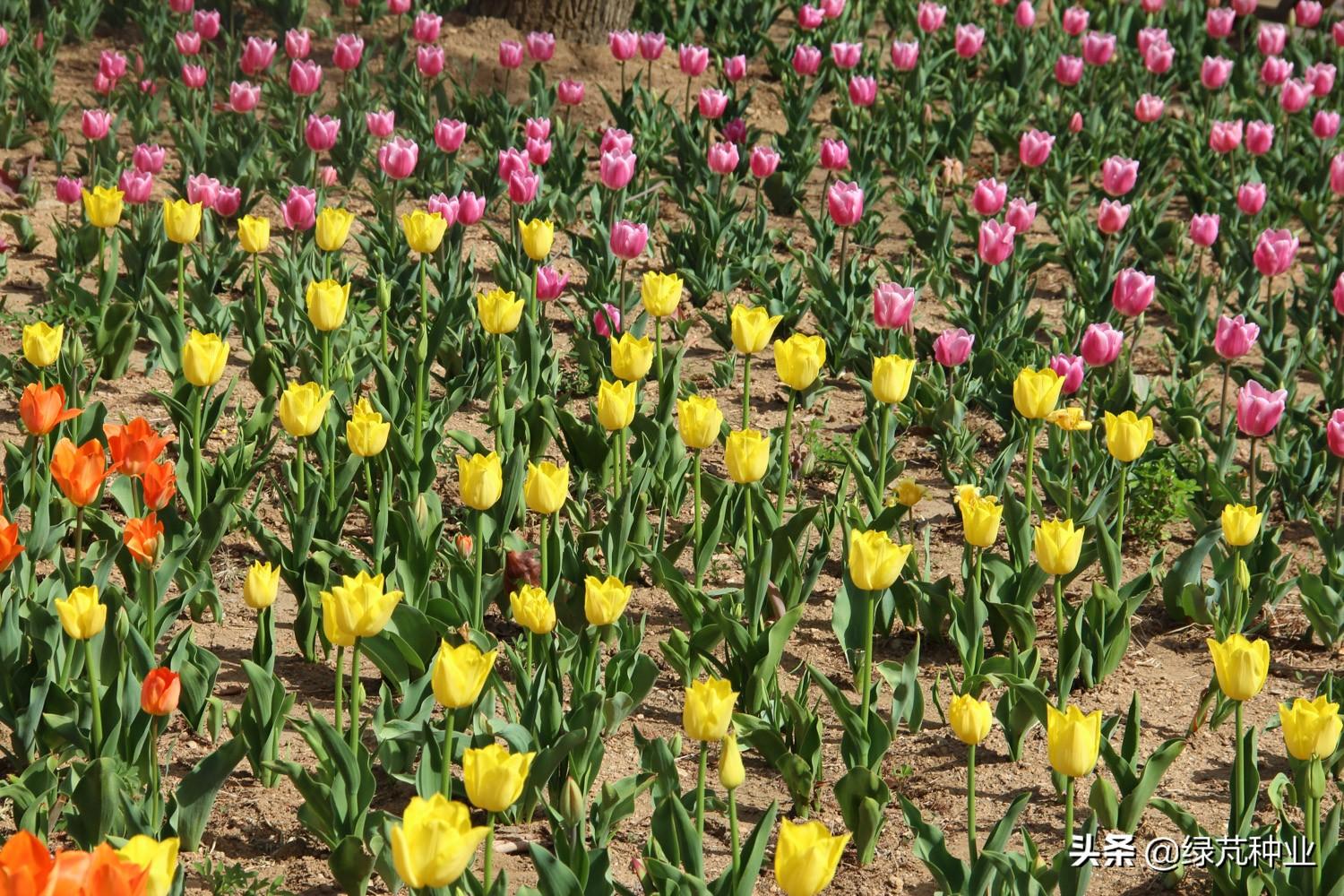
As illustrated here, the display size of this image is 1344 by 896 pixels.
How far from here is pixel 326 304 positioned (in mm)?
4047

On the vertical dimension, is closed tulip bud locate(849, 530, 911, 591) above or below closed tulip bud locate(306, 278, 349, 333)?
above

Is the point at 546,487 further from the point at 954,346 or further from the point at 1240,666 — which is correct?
the point at 954,346

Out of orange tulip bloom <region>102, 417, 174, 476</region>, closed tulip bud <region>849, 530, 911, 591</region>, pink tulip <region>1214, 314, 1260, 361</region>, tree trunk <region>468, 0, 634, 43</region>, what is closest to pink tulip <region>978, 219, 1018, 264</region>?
pink tulip <region>1214, 314, 1260, 361</region>

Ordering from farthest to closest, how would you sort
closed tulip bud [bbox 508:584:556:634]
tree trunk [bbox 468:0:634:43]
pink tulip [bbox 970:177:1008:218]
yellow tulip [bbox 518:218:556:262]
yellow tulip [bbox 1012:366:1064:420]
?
tree trunk [bbox 468:0:634:43] → pink tulip [bbox 970:177:1008:218] → yellow tulip [bbox 518:218:556:262] → yellow tulip [bbox 1012:366:1064:420] → closed tulip bud [bbox 508:584:556:634]

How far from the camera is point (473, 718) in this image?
3.21 metres

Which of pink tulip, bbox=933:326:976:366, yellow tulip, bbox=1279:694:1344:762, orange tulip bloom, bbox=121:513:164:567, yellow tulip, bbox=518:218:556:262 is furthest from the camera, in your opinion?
yellow tulip, bbox=518:218:556:262

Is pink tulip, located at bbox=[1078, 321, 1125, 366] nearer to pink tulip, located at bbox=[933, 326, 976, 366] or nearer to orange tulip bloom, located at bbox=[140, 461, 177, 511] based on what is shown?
pink tulip, located at bbox=[933, 326, 976, 366]

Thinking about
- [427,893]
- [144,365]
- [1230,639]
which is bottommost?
[144,365]

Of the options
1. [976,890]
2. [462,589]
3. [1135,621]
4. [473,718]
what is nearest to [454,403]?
Answer: [462,589]

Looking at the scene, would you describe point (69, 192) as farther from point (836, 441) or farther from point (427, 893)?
point (427, 893)

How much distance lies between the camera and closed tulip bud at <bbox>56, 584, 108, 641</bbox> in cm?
276

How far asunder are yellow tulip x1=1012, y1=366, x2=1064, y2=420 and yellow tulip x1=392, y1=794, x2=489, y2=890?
78.8 inches

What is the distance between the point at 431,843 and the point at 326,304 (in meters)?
2.17

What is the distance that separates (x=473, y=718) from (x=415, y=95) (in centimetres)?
473
